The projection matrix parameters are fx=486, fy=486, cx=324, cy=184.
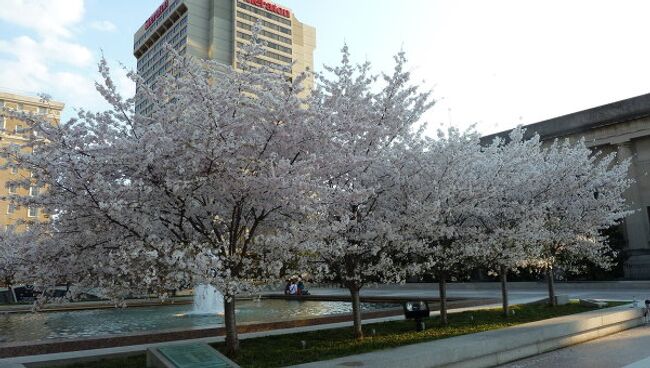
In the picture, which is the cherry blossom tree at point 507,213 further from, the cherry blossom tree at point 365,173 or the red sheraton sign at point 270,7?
the red sheraton sign at point 270,7

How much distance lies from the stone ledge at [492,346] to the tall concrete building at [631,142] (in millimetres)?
24041

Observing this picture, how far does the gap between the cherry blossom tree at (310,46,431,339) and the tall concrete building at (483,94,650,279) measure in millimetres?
27599

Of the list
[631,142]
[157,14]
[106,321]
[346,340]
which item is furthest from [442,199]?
[157,14]

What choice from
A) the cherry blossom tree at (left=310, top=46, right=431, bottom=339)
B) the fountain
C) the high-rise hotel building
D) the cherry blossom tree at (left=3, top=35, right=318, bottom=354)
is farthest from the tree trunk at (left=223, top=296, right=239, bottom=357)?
the high-rise hotel building

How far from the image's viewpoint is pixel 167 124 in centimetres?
876

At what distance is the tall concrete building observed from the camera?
115 feet

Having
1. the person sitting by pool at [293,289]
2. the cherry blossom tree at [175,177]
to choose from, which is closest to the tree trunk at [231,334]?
the cherry blossom tree at [175,177]

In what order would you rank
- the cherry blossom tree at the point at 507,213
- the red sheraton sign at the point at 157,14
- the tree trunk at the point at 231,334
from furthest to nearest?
the red sheraton sign at the point at 157,14 → the cherry blossom tree at the point at 507,213 → the tree trunk at the point at 231,334

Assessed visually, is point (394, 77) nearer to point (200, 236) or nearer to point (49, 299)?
point (200, 236)

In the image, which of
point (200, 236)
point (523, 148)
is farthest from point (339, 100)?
point (523, 148)

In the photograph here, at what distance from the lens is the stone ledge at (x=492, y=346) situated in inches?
320

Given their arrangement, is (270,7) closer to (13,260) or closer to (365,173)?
(365,173)

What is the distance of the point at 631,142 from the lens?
37.3 meters

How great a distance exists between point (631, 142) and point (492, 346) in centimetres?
3482
